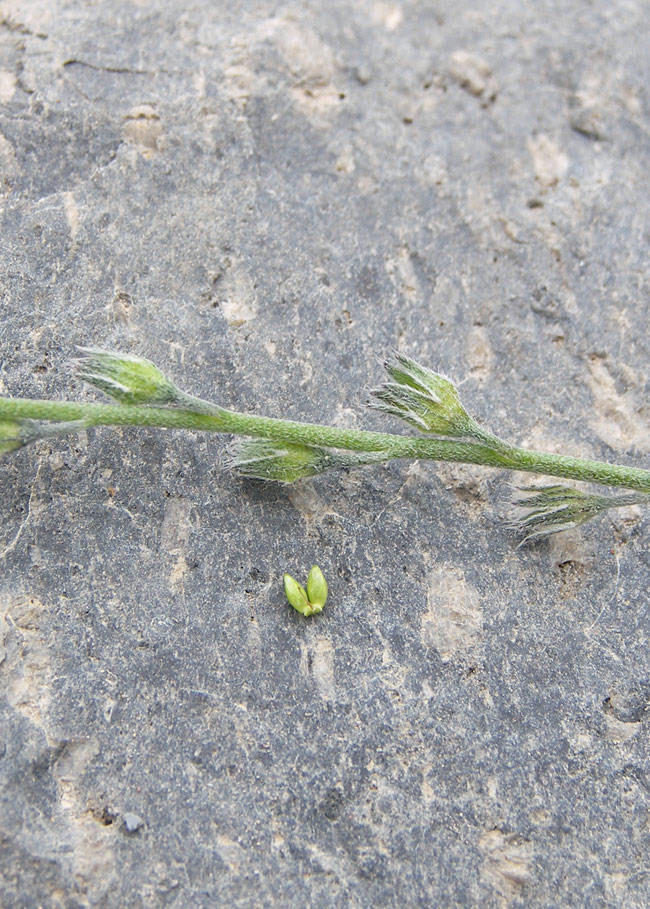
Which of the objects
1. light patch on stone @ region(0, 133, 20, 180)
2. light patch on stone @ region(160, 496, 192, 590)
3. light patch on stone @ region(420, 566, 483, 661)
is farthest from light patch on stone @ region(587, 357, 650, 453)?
light patch on stone @ region(0, 133, 20, 180)

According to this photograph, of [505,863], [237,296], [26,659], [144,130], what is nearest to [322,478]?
[237,296]

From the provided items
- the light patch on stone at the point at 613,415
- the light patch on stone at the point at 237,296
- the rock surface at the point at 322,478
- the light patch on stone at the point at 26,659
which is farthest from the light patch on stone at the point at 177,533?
the light patch on stone at the point at 613,415

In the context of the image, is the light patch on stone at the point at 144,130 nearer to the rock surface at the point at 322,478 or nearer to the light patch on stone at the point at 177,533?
the rock surface at the point at 322,478

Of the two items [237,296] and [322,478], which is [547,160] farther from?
[322,478]

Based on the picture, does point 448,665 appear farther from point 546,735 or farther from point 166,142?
point 166,142

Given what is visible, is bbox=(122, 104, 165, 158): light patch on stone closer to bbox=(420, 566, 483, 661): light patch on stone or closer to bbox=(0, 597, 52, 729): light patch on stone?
bbox=(0, 597, 52, 729): light patch on stone
